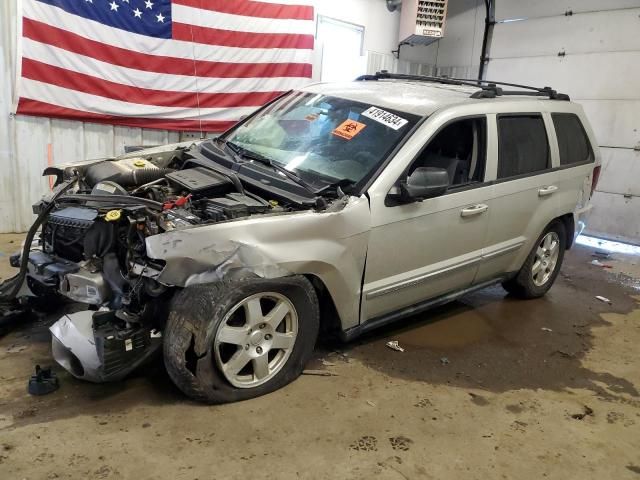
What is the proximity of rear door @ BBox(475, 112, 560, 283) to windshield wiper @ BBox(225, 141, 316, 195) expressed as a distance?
4.67ft

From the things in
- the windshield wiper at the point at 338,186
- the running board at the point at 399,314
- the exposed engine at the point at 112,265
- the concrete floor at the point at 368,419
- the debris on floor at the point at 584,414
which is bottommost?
the debris on floor at the point at 584,414

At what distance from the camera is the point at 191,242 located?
2.45 m

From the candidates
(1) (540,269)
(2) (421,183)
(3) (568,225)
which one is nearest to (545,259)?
(1) (540,269)

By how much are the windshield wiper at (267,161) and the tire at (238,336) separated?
1.98 ft

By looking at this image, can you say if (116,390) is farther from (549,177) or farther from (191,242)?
(549,177)

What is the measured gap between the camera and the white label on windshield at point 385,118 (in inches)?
131

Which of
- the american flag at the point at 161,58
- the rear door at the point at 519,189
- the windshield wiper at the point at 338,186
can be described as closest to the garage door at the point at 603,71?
the american flag at the point at 161,58

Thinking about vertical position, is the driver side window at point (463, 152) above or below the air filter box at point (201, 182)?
above

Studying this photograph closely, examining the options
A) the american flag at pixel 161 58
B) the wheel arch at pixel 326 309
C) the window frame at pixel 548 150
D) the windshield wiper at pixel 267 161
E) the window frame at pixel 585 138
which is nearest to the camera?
the wheel arch at pixel 326 309

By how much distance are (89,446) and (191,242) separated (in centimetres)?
103

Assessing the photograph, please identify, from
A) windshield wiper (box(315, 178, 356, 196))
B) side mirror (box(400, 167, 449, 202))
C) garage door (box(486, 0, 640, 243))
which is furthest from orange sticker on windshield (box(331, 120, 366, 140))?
garage door (box(486, 0, 640, 243))

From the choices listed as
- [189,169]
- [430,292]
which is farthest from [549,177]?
[189,169]

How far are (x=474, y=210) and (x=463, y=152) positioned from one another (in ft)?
1.40

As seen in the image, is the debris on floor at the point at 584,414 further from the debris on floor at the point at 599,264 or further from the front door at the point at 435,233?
the debris on floor at the point at 599,264
